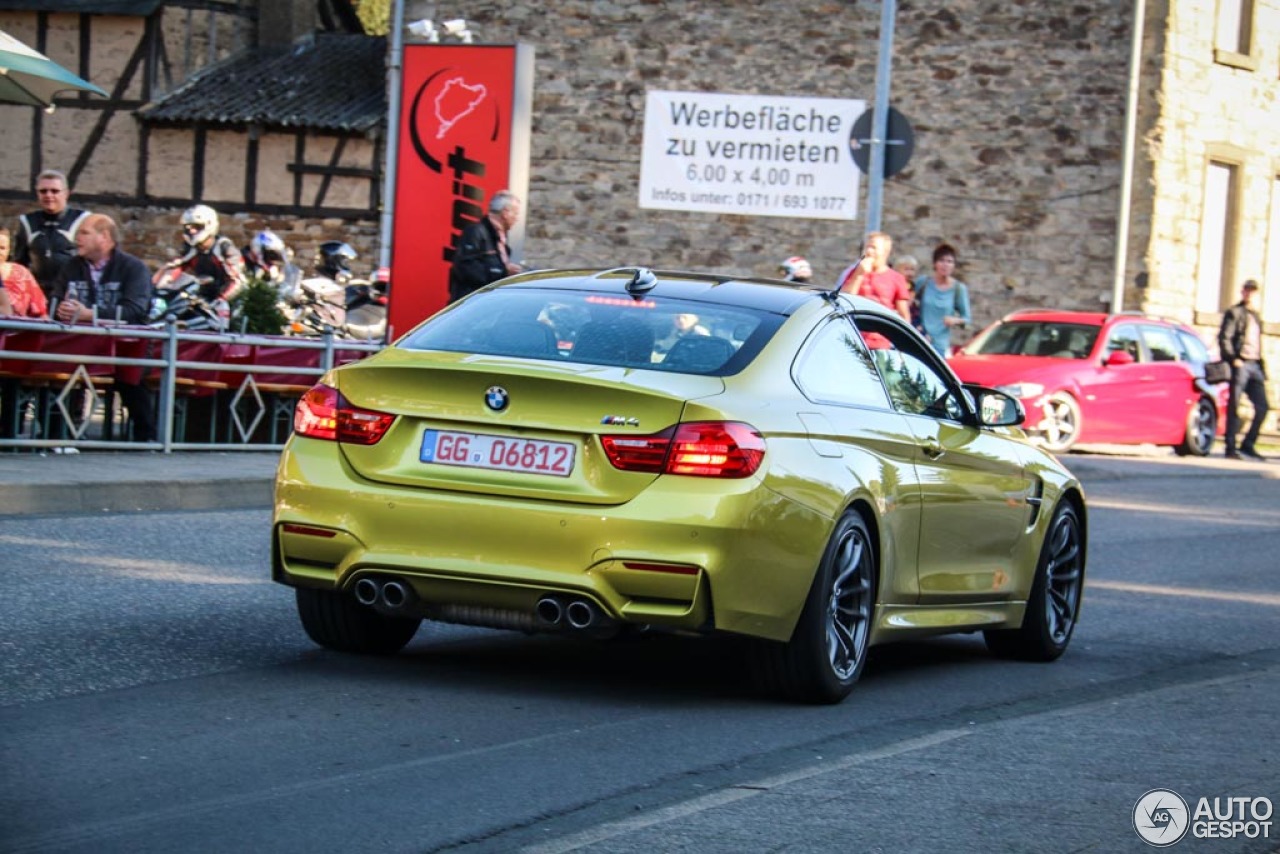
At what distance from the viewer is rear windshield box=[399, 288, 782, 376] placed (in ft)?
23.5

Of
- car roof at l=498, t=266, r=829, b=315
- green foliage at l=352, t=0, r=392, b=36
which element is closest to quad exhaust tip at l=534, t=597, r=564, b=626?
car roof at l=498, t=266, r=829, b=315

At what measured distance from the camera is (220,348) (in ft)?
52.7

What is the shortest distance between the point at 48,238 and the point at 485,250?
3463 mm

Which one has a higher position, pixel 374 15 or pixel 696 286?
pixel 374 15

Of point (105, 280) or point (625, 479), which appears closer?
point (625, 479)

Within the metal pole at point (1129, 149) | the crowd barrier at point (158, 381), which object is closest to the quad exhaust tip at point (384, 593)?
the crowd barrier at point (158, 381)

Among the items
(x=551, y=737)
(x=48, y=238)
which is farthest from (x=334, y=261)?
(x=551, y=737)

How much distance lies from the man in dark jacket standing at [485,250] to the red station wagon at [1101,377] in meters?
8.66

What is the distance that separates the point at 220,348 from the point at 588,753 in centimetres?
1051

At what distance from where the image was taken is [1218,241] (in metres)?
34.8

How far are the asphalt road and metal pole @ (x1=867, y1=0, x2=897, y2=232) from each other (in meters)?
10.9

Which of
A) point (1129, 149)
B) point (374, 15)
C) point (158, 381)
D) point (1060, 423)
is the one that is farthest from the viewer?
point (374, 15)

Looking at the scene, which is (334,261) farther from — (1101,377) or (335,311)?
(1101,377)

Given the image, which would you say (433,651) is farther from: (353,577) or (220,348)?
(220,348)
